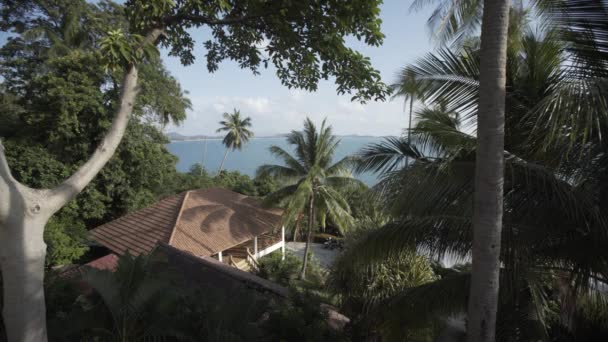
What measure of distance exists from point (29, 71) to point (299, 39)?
1676 cm

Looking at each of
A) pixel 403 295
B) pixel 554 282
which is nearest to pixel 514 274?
pixel 403 295

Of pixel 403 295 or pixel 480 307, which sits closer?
pixel 480 307

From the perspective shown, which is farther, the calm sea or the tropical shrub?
the calm sea

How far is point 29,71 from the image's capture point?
15.0 m

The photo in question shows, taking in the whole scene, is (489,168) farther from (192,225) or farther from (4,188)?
(192,225)

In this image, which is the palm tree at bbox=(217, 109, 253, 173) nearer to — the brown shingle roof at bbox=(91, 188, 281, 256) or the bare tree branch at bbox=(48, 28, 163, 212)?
the brown shingle roof at bbox=(91, 188, 281, 256)

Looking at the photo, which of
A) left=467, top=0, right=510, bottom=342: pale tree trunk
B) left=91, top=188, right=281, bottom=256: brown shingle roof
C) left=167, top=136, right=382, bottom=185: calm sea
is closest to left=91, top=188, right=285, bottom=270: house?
left=91, top=188, right=281, bottom=256: brown shingle roof

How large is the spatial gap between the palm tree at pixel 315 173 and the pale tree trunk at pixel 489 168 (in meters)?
10.8

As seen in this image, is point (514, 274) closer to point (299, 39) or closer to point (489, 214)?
point (489, 214)

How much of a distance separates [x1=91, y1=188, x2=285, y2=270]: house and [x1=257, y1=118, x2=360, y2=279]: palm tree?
1439 mm

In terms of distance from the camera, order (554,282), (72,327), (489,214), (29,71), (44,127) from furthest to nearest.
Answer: (29,71)
(44,127)
(554,282)
(72,327)
(489,214)

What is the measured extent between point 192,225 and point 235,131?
85.2 feet

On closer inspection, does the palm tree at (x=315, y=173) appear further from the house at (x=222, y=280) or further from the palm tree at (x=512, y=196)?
the palm tree at (x=512, y=196)

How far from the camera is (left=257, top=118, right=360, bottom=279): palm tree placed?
46.4 feet
